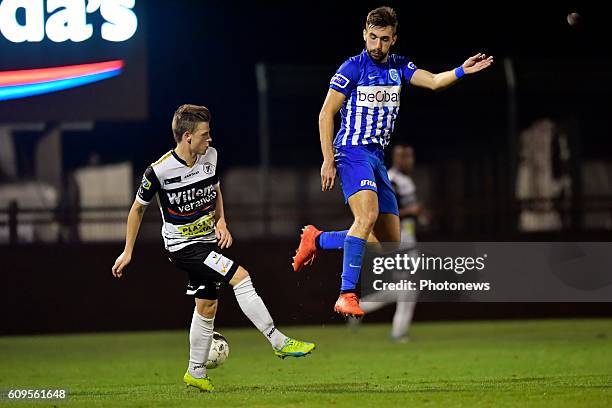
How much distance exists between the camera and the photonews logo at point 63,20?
12.5 meters

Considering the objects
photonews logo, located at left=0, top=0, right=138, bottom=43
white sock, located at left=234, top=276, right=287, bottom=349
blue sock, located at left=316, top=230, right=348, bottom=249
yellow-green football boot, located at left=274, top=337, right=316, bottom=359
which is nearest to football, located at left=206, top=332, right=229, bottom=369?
white sock, located at left=234, top=276, right=287, bottom=349

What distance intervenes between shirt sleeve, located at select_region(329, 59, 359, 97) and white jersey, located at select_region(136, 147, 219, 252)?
97 cm

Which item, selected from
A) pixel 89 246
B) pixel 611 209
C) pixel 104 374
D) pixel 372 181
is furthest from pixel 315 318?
pixel 372 181

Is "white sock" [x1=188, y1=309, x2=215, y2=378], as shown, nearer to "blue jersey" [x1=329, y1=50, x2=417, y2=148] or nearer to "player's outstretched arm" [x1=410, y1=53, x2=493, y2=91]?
"blue jersey" [x1=329, y1=50, x2=417, y2=148]

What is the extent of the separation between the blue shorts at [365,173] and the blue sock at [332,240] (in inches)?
11.7

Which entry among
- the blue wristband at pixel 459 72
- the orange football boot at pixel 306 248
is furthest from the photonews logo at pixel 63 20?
the blue wristband at pixel 459 72

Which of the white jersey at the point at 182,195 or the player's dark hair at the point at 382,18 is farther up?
the player's dark hair at the point at 382,18

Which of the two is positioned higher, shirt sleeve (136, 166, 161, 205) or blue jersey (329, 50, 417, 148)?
blue jersey (329, 50, 417, 148)

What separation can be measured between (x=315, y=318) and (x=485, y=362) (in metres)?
4.41

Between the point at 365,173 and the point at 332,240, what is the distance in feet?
2.08

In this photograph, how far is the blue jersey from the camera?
26.0 ft

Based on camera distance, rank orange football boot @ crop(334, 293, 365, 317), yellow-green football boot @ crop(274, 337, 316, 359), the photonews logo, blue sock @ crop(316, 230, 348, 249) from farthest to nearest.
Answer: the photonews logo
blue sock @ crop(316, 230, 348, 249)
orange football boot @ crop(334, 293, 365, 317)
yellow-green football boot @ crop(274, 337, 316, 359)

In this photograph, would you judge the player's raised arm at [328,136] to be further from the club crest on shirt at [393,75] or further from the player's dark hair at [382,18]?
the player's dark hair at [382,18]

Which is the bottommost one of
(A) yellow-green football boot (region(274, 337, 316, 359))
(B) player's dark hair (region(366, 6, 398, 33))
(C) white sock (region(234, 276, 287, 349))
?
(A) yellow-green football boot (region(274, 337, 316, 359))
